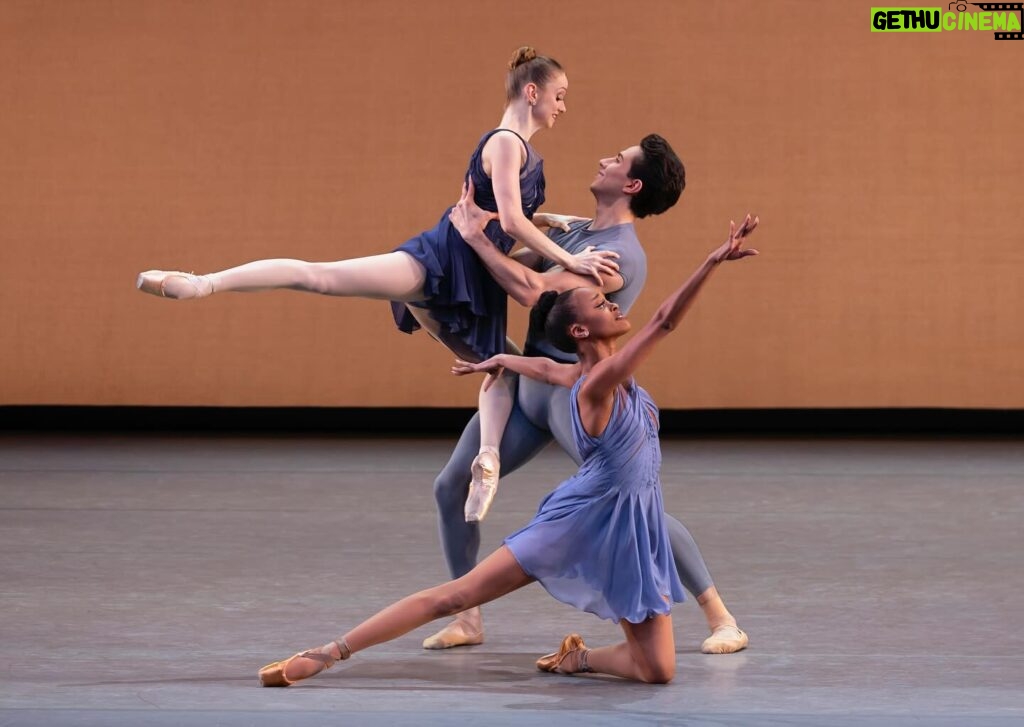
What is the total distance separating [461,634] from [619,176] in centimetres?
114

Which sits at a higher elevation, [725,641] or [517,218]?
[517,218]

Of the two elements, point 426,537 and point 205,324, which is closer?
point 426,537

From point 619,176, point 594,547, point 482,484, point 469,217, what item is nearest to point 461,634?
point 482,484

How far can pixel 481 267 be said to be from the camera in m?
3.60

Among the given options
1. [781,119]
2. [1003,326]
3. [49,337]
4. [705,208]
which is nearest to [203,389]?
[49,337]

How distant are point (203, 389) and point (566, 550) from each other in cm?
555

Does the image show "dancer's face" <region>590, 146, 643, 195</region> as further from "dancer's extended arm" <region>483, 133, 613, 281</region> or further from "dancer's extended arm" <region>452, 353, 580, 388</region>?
"dancer's extended arm" <region>452, 353, 580, 388</region>

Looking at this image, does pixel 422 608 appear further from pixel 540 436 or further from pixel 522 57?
pixel 522 57

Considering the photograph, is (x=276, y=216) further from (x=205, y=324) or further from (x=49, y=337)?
(x=49, y=337)

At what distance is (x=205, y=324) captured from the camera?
8.34m

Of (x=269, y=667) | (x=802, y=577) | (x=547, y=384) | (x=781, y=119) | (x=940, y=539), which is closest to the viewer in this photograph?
(x=269, y=667)

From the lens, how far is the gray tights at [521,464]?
11.4ft

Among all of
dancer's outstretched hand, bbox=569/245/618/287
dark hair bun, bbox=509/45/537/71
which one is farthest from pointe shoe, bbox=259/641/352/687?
dark hair bun, bbox=509/45/537/71

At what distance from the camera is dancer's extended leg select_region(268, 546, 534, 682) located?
3.07m
